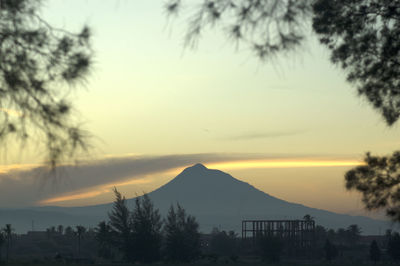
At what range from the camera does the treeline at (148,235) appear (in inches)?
3546

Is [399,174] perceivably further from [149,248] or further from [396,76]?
[149,248]

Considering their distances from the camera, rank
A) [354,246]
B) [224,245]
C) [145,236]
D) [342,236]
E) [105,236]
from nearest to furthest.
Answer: [145,236]
[105,236]
[224,245]
[354,246]
[342,236]

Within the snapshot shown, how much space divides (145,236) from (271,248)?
2464cm

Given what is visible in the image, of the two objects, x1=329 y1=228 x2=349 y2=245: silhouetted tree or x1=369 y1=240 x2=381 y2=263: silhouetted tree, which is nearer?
x1=369 y1=240 x2=381 y2=263: silhouetted tree

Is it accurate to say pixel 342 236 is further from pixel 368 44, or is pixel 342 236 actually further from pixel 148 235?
pixel 368 44

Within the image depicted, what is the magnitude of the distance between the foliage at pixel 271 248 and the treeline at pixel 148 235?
14712 mm

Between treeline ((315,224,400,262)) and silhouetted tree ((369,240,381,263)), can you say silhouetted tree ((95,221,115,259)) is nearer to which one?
treeline ((315,224,400,262))

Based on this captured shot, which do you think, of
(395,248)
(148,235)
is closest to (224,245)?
(395,248)

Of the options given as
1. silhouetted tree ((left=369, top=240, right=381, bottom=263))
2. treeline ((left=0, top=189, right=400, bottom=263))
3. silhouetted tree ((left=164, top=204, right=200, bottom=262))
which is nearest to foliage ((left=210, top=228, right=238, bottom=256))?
treeline ((left=0, top=189, right=400, bottom=263))

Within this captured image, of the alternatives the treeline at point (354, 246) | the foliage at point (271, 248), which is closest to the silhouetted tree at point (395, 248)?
the treeline at point (354, 246)

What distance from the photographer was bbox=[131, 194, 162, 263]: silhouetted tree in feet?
294

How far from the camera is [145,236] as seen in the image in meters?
90.5

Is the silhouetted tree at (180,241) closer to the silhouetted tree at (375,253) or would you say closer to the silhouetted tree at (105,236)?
the silhouetted tree at (105,236)

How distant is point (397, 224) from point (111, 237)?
84.1 m
